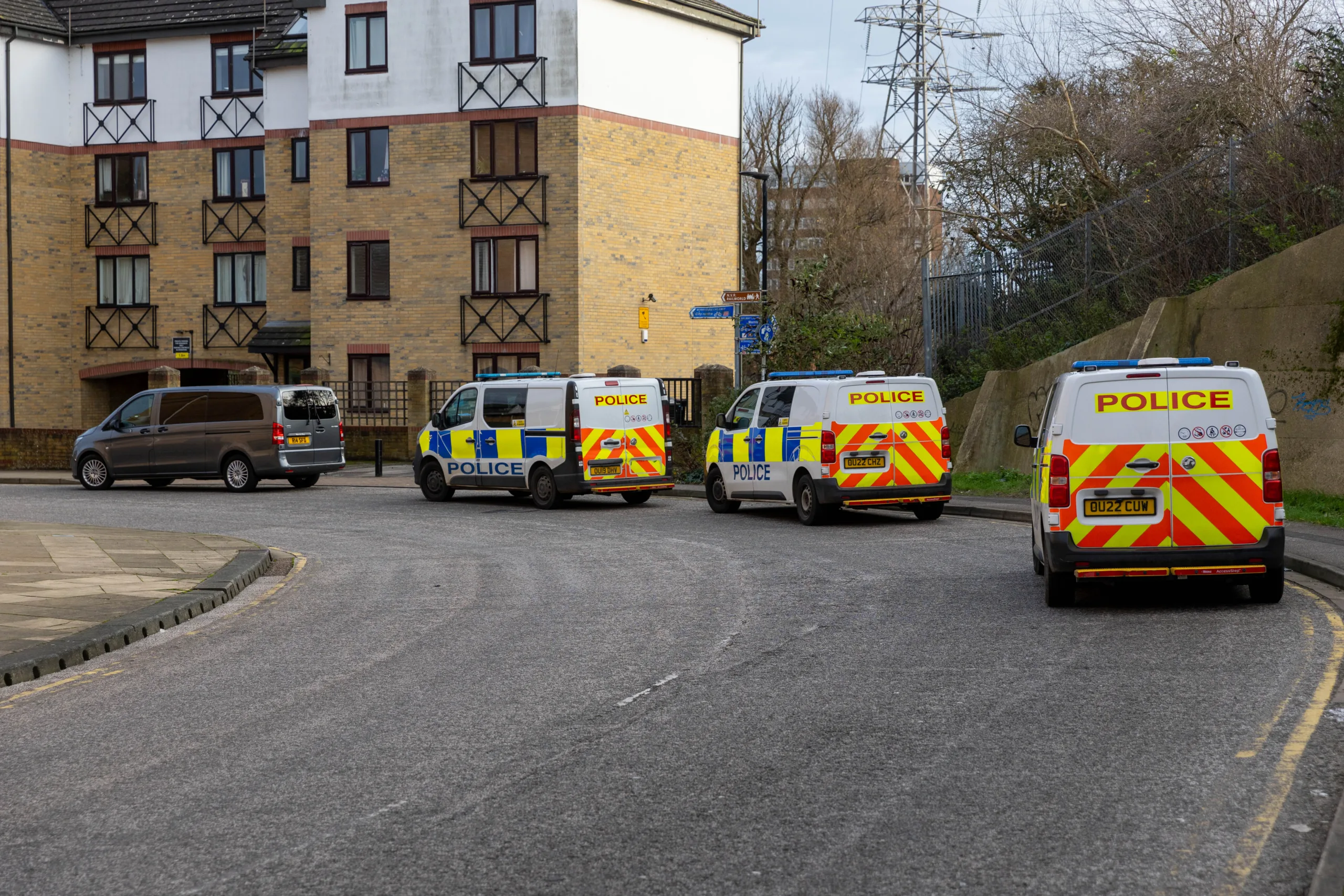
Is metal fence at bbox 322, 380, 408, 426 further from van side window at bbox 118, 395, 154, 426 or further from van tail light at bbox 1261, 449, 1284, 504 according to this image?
van tail light at bbox 1261, 449, 1284, 504

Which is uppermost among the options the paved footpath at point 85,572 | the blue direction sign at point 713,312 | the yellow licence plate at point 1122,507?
the blue direction sign at point 713,312

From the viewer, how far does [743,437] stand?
19766 millimetres

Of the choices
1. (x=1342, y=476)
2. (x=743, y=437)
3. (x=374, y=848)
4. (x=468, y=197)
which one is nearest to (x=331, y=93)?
(x=468, y=197)

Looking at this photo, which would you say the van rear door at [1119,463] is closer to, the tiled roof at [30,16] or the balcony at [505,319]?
the balcony at [505,319]

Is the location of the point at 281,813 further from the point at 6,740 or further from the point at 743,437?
the point at 743,437

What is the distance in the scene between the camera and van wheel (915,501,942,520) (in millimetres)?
18719

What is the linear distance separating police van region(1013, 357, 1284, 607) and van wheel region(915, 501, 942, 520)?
763 cm

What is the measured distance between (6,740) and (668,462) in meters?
15.6

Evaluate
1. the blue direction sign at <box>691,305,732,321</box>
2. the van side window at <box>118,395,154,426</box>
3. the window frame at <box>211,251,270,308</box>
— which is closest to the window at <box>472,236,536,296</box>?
the window frame at <box>211,251,270,308</box>

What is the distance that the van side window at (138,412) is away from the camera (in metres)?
27.5

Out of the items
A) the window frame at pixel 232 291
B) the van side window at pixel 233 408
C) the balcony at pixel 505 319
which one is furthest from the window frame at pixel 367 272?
the van side window at pixel 233 408

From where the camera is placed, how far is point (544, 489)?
2219 centimetres

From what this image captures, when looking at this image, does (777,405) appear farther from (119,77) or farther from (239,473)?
(119,77)

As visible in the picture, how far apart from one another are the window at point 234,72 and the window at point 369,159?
522cm
